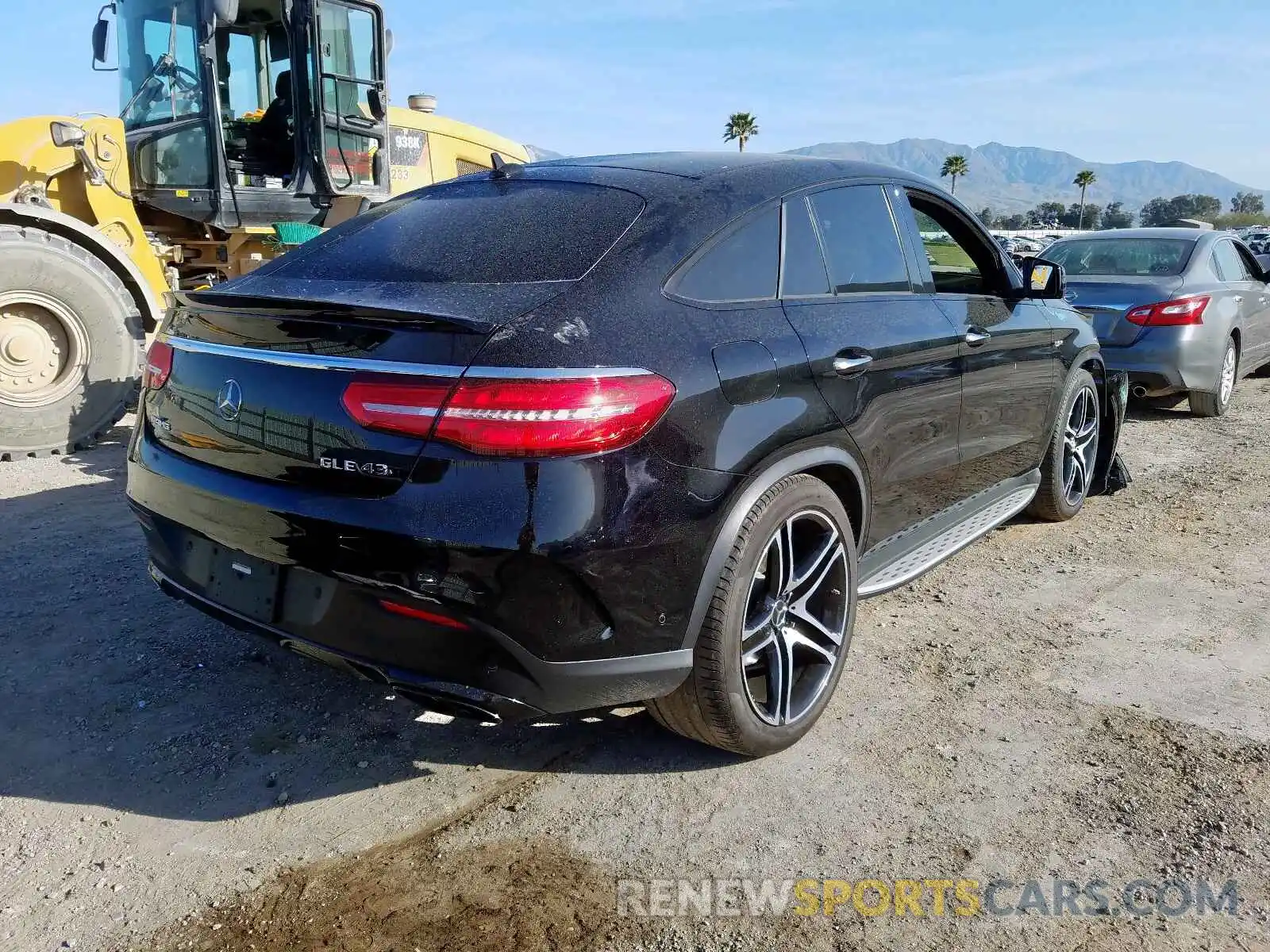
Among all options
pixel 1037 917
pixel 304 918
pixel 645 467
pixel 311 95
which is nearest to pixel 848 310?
pixel 645 467

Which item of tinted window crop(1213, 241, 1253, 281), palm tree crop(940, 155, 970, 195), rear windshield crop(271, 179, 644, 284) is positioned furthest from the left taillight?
palm tree crop(940, 155, 970, 195)

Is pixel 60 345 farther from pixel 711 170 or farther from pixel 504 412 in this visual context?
pixel 504 412

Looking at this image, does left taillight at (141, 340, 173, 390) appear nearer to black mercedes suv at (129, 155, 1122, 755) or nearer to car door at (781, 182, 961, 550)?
black mercedes suv at (129, 155, 1122, 755)

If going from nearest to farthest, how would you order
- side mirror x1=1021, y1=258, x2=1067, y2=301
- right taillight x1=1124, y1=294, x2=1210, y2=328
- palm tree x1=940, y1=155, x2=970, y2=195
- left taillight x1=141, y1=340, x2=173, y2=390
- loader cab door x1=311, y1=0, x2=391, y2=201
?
left taillight x1=141, y1=340, x2=173, y2=390 → side mirror x1=1021, y1=258, x2=1067, y2=301 → loader cab door x1=311, y1=0, x2=391, y2=201 → right taillight x1=1124, y1=294, x2=1210, y2=328 → palm tree x1=940, y1=155, x2=970, y2=195

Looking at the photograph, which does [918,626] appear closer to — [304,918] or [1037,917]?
[1037,917]

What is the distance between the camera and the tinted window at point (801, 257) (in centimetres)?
310

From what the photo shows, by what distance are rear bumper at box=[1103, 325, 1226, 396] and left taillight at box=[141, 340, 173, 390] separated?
22.2ft

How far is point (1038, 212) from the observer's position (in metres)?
170

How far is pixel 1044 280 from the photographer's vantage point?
464cm

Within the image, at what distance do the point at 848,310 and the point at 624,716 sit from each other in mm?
1480

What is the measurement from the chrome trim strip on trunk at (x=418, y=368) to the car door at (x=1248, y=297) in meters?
7.74

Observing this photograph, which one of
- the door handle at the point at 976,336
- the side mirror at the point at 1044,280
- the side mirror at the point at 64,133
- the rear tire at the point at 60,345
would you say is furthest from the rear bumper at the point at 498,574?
the side mirror at the point at 64,133

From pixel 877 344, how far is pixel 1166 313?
211 inches

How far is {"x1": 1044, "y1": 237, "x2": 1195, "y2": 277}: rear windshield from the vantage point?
26.3ft
